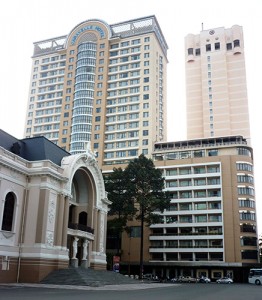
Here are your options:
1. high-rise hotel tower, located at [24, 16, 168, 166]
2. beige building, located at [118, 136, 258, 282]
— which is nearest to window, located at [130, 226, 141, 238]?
beige building, located at [118, 136, 258, 282]

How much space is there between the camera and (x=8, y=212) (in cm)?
3694

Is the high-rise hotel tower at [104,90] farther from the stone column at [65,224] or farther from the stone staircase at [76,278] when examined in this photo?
the stone staircase at [76,278]

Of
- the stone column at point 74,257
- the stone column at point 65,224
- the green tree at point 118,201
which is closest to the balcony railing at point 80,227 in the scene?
the stone column at point 74,257

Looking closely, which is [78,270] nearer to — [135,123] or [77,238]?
[77,238]

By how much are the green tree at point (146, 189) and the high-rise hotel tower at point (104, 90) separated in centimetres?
3006

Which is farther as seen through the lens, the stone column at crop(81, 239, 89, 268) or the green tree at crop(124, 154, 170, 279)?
the green tree at crop(124, 154, 170, 279)

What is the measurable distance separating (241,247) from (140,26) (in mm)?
66610

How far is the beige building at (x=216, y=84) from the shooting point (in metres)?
107

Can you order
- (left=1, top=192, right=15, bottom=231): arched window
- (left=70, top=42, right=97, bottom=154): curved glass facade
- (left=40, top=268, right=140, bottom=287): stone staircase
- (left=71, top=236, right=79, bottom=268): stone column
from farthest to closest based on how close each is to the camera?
(left=70, top=42, right=97, bottom=154): curved glass facade → (left=71, top=236, right=79, bottom=268): stone column → (left=1, top=192, right=15, bottom=231): arched window → (left=40, top=268, right=140, bottom=287): stone staircase

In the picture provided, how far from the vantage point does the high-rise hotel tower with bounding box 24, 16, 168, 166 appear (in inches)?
3821

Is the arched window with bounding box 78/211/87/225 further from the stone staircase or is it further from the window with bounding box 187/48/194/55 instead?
the window with bounding box 187/48/194/55

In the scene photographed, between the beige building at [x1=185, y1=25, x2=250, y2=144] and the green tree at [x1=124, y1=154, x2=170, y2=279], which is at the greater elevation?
the beige building at [x1=185, y1=25, x2=250, y2=144]

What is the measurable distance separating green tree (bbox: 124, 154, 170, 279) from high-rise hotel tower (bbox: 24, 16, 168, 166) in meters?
30.1

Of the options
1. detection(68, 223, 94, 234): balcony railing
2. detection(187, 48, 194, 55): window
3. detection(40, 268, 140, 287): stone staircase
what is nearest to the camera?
detection(40, 268, 140, 287): stone staircase
